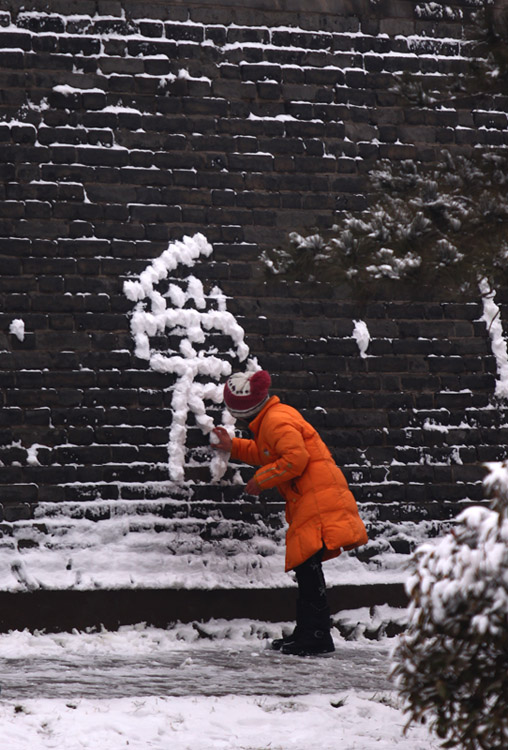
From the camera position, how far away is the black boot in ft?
17.3

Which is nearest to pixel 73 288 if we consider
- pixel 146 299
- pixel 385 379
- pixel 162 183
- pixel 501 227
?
pixel 146 299

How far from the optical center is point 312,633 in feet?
17.3

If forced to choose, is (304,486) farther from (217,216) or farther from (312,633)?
(217,216)

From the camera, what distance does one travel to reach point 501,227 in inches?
161

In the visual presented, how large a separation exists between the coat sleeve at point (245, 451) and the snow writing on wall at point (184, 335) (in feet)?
1.17

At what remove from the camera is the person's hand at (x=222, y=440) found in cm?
589

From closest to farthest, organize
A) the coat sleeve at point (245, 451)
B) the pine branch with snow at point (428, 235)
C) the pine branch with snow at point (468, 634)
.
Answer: the pine branch with snow at point (468, 634) → the pine branch with snow at point (428, 235) → the coat sleeve at point (245, 451)

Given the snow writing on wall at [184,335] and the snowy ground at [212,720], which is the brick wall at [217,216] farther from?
the snowy ground at [212,720]

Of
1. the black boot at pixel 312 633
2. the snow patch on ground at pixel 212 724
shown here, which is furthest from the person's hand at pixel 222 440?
the snow patch on ground at pixel 212 724

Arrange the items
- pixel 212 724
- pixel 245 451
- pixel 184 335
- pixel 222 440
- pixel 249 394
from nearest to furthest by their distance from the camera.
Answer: pixel 212 724, pixel 249 394, pixel 245 451, pixel 222 440, pixel 184 335

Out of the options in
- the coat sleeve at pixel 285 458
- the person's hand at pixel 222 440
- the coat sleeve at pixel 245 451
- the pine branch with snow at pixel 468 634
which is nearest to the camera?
the pine branch with snow at pixel 468 634

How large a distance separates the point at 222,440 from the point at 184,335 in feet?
2.69

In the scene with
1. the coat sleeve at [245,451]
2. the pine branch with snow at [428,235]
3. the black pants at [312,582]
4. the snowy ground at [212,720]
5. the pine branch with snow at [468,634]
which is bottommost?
the snowy ground at [212,720]

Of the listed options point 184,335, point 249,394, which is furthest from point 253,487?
point 184,335
